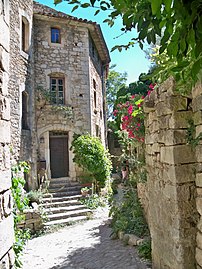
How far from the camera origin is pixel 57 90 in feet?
34.0

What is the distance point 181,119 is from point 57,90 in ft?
27.9

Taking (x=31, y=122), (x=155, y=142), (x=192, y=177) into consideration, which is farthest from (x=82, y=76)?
(x=192, y=177)

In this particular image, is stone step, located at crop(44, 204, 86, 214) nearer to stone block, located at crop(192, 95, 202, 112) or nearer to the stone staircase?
the stone staircase

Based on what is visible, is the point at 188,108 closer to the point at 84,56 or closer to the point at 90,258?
the point at 90,258

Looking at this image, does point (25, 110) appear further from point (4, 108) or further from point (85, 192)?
point (4, 108)

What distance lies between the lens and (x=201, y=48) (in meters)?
1.07

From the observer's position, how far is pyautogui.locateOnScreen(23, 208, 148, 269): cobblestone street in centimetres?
402

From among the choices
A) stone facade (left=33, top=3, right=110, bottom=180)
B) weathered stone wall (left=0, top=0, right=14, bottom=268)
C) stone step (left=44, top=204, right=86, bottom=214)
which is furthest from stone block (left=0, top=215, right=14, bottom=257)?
stone facade (left=33, top=3, right=110, bottom=180)

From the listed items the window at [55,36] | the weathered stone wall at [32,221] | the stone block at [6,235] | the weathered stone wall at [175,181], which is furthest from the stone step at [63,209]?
the window at [55,36]

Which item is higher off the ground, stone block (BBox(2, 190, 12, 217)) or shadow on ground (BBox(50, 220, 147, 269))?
stone block (BBox(2, 190, 12, 217))

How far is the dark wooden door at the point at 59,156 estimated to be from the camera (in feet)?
33.2

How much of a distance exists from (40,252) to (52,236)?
1.21 metres

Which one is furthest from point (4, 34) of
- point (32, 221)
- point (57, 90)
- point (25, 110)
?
point (57, 90)

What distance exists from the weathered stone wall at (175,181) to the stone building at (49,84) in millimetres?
6478
